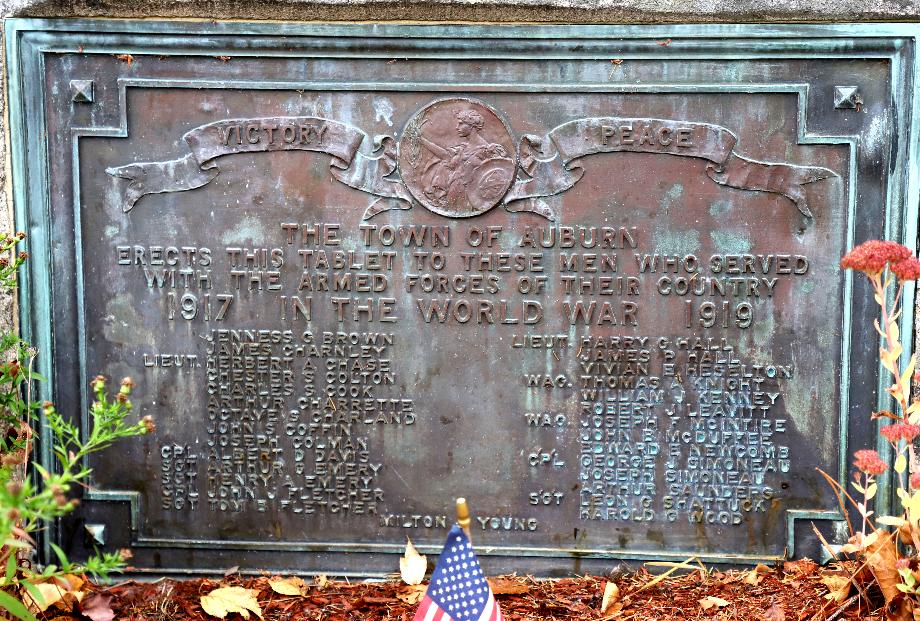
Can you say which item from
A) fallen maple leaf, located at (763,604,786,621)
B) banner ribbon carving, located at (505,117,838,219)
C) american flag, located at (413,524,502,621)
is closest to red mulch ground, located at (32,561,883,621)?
fallen maple leaf, located at (763,604,786,621)

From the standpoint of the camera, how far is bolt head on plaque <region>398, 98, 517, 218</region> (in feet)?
10.8

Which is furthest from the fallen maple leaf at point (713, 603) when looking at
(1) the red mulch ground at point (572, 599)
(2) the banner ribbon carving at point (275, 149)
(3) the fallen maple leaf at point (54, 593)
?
(3) the fallen maple leaf at point (54, 593)

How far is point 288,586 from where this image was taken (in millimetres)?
3332

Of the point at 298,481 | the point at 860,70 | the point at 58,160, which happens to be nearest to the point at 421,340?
the point at 298,481

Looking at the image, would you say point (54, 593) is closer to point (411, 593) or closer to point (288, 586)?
point (288, 586)

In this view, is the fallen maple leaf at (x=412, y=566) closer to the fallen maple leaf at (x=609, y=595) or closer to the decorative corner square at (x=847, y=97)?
the fallen maple leaf at (x=609, y=595)

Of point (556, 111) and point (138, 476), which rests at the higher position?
point (556, 111)

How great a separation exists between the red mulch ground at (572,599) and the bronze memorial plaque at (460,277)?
0.10 m

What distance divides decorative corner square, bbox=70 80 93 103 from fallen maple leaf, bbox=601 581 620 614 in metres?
2.92

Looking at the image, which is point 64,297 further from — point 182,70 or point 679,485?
point 679,485

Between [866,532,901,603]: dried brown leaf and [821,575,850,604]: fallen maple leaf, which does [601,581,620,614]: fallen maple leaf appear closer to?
[821,575,850,604]: fallen maple leaf

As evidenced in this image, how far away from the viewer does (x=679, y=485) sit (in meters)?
3.39

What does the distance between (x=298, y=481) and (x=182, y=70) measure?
180cm

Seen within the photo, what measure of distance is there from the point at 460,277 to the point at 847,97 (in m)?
1.72
